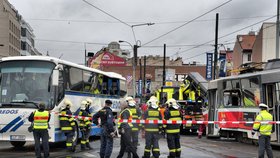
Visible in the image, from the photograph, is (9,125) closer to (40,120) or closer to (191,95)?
(40,120)

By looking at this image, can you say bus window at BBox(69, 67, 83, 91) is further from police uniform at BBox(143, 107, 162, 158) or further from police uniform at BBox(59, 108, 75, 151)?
police uniform at BBox(143, 107, 162, 158)

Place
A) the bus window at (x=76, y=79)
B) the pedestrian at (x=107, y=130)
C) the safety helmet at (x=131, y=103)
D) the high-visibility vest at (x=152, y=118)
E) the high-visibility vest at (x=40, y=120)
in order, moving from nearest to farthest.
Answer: the pedestrian at (x=107, y=130) → the high-visibility vest at (x=152, y=118) → the high-visibility vest at (x=40, y=120) → the safety helmet at (x=131, y=103) → the bus window at (x=76, y=79)

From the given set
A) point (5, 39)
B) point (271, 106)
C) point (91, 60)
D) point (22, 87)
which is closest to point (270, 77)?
point (271, 106)

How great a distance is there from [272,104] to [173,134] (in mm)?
6138

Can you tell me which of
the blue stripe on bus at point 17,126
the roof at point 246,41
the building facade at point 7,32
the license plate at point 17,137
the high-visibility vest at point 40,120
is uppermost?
the building facade at point 7,32

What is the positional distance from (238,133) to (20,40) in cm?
8251

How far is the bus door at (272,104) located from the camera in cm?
1703

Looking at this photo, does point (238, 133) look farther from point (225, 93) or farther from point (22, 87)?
point (22, 87)

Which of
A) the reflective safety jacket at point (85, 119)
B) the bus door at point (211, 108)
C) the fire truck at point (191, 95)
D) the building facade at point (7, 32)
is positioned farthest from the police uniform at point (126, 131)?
the building facade at point (7, 32)

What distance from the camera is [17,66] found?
15500mm

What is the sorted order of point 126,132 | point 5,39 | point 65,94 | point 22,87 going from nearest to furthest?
point 126,132
point 22,87
point 65,94
point 5,39

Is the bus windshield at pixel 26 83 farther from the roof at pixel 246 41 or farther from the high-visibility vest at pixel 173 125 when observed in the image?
the roof at pixel 246 41

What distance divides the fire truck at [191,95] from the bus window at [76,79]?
29.4ft

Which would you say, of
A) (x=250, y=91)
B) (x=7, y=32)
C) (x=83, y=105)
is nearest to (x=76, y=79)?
(x=83, y=105)
